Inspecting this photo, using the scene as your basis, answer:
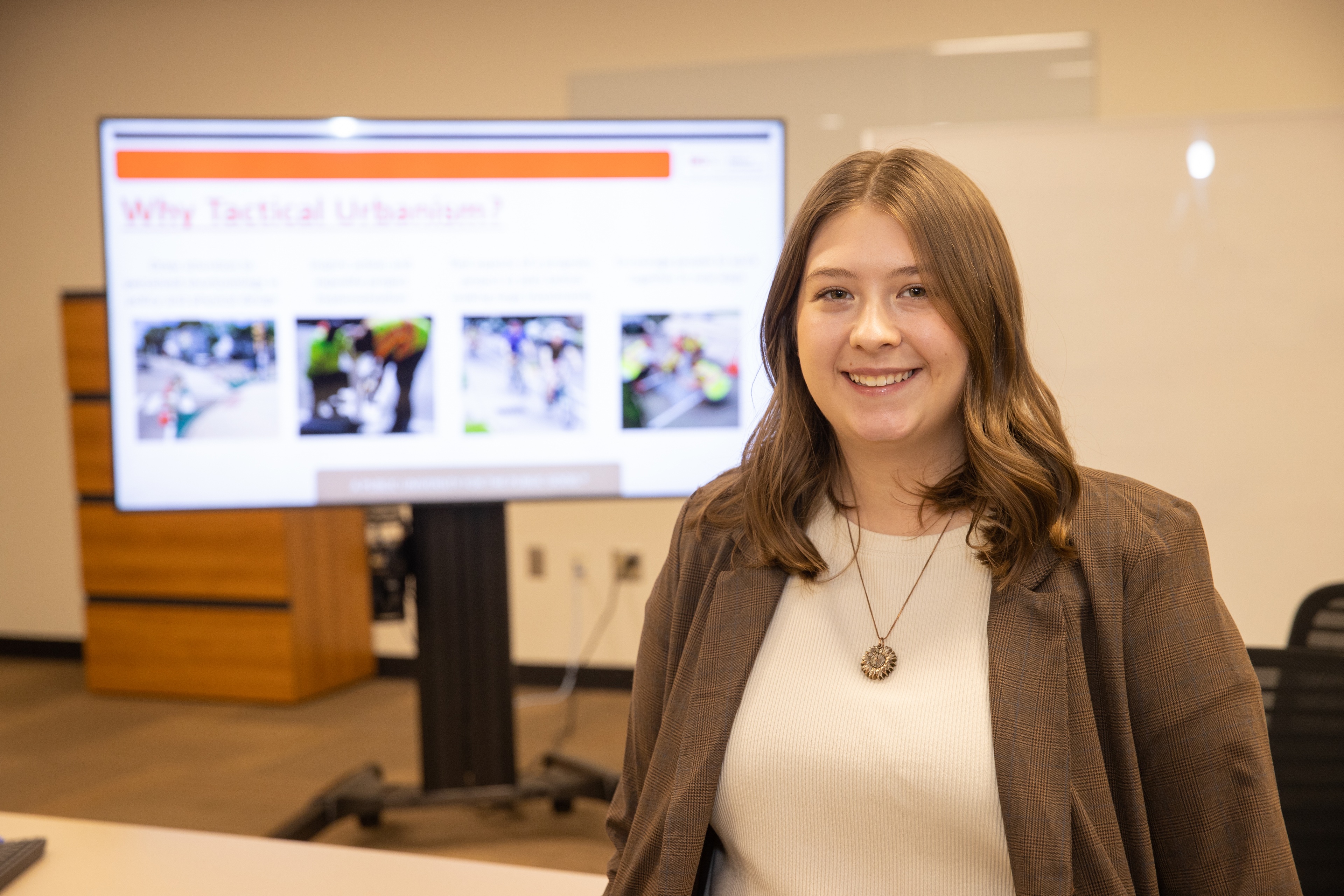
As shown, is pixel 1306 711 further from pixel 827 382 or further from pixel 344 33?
pixel 344 33

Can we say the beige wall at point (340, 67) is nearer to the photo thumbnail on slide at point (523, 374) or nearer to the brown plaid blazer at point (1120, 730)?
the photo thumbnail on slide at point (523, 374)

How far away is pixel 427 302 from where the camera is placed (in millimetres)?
2482

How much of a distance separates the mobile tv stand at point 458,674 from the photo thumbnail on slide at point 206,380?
50cm

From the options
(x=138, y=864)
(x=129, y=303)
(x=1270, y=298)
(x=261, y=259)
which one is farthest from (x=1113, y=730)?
(x=129, y=303)

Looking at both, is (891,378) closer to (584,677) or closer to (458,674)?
(458,674)

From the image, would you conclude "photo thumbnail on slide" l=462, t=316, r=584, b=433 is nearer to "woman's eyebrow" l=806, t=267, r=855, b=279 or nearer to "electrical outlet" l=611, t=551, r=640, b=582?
"woman's eyebrow" l=806, t=267, r=855, b=279

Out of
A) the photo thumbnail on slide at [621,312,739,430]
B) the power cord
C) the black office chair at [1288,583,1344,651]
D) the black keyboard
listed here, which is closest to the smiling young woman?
the black office chair at [1288,583,1344,651]

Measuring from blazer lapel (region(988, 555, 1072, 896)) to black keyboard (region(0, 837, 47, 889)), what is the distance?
3.64 ft

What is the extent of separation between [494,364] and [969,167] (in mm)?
1288

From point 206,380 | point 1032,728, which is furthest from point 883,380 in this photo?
point 206,380

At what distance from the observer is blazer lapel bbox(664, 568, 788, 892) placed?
3.73ft

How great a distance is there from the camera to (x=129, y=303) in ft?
8.02

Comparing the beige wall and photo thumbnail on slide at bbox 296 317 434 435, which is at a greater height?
the beige wall
